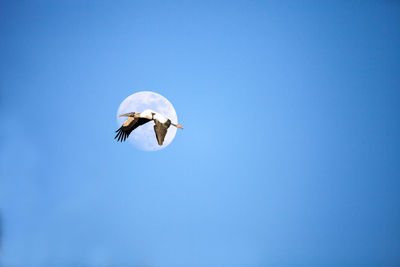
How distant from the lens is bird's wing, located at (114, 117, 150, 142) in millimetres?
4543

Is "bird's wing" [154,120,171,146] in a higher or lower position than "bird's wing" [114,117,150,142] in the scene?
lower

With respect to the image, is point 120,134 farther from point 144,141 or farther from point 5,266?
point 5,266

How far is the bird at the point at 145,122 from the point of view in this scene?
419 cm

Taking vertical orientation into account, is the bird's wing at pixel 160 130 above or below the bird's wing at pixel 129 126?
below

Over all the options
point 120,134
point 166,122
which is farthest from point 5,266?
point 166,122

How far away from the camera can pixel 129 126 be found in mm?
4645

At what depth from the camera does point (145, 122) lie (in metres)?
4.61

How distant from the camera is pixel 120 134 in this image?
4750 mm

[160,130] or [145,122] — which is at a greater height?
[145,122]

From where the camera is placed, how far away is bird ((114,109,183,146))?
4.19 m

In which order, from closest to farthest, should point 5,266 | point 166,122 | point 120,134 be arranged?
1. point 166,122
2. point 120,134
3. point 5,266

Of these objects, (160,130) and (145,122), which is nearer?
(160,130)

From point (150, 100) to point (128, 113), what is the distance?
2.02ft

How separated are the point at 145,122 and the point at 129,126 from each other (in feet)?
1.07
